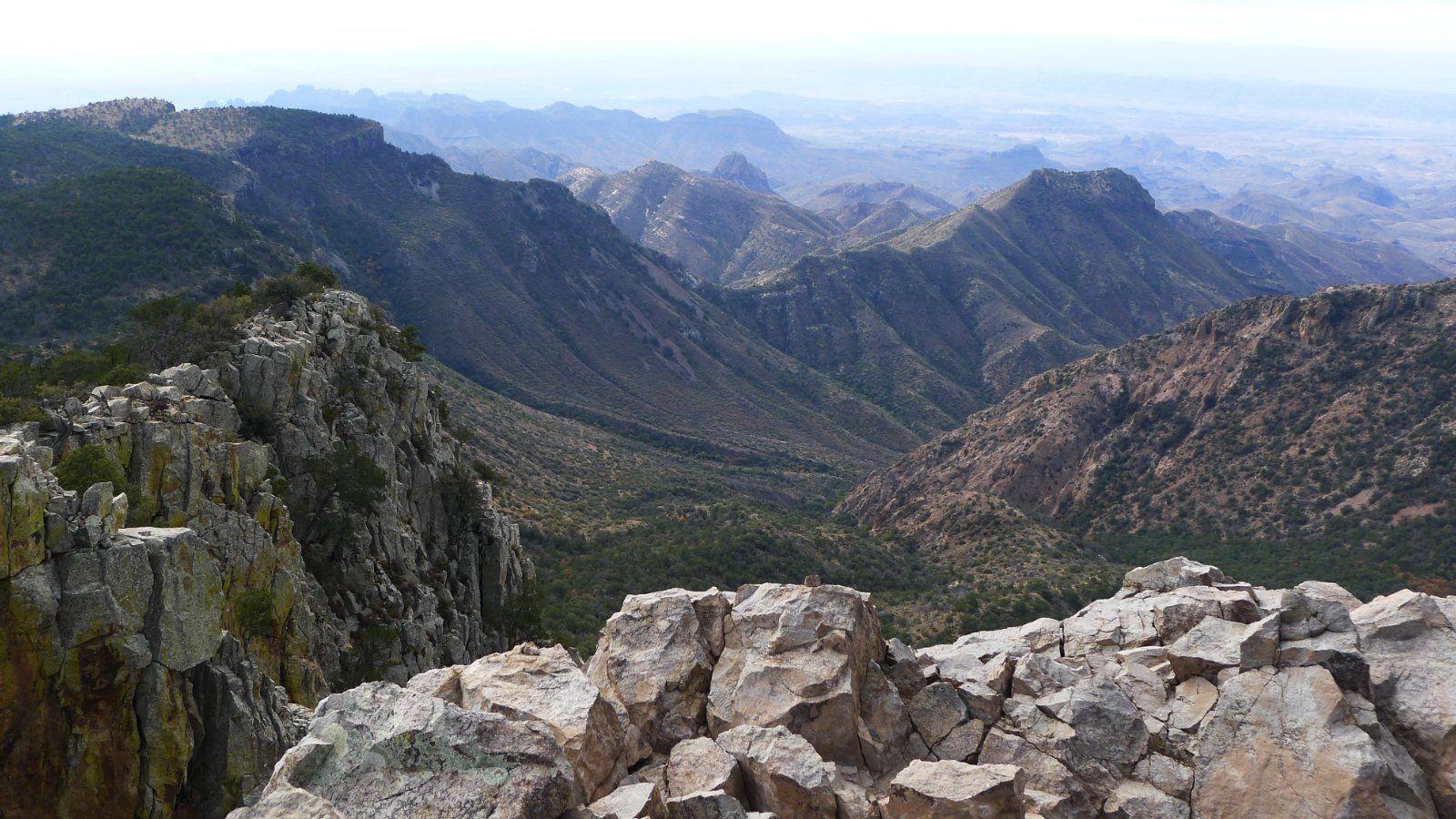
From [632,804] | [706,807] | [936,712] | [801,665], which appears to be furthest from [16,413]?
[936,712]

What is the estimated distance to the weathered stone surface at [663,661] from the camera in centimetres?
1794

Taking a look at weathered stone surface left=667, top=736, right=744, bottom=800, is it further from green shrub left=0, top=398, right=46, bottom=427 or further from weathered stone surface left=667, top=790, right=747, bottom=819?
green shrub left=0, top=398, right=46, bottom=427

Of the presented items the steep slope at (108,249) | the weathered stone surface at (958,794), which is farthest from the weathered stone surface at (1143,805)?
the steep slope at (108,249)

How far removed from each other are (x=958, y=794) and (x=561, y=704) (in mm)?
7582

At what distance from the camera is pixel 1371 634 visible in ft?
65.5

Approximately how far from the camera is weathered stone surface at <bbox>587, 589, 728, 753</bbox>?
17.9m

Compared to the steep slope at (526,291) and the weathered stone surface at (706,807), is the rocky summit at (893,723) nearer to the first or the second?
the weathered stone surface at (706,807)

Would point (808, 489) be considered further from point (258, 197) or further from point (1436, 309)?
point (258, 197)

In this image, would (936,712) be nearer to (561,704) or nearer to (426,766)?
(561,704)

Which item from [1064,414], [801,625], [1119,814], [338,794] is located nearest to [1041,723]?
[1119,814]

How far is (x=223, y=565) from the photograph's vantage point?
2378cm

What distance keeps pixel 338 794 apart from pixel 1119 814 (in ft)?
48.0

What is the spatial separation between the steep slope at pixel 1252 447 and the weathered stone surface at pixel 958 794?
5883cm

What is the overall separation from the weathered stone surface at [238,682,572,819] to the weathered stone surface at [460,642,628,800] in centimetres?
175
